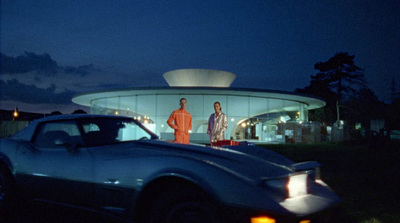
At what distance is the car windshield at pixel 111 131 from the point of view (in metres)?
3.27

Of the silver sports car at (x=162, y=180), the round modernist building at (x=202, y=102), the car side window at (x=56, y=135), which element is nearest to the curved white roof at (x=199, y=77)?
the round modernist building at (x=202, y=102)

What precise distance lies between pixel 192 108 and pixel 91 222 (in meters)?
27.1

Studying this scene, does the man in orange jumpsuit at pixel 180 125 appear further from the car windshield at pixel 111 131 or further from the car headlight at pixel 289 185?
the car headlight at pixel 289 185

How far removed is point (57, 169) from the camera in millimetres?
3105

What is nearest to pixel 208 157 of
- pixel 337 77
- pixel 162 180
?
pixel 162 180

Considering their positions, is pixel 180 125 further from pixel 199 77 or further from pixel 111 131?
pixel 199 77

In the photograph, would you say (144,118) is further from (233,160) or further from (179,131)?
(233,160)

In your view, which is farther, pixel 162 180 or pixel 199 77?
pixel 199 77

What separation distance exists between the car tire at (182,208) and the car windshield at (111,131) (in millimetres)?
1063

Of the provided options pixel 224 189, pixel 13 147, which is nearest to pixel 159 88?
pixel 13 147

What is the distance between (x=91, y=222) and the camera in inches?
114

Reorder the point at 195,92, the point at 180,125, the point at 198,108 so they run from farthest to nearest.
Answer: the point at 198,108 < the point at 195,92 < the point at 180,125

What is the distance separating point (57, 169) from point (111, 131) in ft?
2.41

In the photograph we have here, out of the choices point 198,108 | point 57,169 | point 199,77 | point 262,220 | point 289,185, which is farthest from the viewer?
point 199,77
